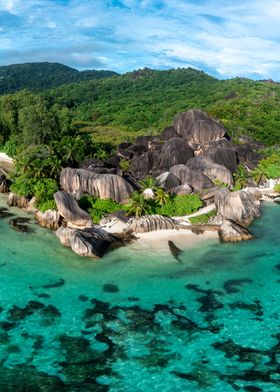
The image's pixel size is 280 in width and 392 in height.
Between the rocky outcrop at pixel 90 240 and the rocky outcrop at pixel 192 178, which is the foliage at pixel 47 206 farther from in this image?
the rocky outcrop at pixel 192 178

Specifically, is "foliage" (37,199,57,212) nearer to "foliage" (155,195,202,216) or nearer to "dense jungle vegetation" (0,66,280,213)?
"dense jungle vegetation" (0,66,280,213)

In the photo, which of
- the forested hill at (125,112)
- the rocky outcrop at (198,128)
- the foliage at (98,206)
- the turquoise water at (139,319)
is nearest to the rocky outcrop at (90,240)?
the turquoise water at (139,319)

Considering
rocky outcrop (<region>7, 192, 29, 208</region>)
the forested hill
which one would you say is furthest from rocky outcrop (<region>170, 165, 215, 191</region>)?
the forested hill

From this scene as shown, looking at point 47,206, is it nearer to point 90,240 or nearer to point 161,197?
point 90,240

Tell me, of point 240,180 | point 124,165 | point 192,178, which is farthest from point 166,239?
point 124,165

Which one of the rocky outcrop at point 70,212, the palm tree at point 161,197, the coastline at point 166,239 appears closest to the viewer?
the coastline at point 166,239

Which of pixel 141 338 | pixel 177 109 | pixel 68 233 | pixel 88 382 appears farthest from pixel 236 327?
pixel 177 109
